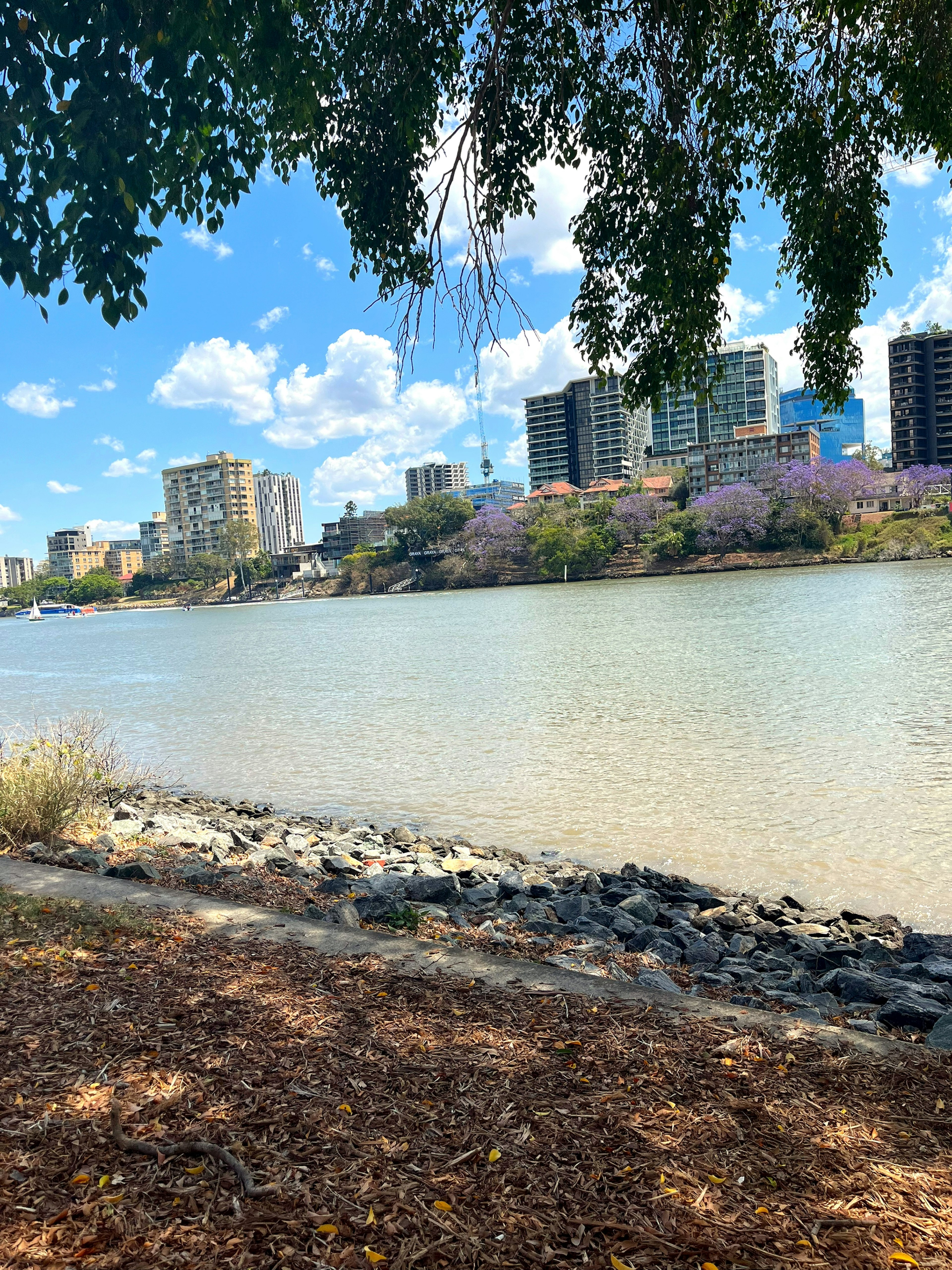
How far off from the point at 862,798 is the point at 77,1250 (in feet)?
28.0

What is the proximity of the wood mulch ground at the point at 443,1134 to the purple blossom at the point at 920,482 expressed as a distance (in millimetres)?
91665

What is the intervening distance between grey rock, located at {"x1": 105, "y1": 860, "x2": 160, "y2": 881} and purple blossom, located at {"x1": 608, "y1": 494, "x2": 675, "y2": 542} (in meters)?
84.8

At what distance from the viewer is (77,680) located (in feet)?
98.0

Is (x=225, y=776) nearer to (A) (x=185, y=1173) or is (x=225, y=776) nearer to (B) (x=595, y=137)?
(B) (x=595, y=137)

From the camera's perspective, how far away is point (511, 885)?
6.40 m

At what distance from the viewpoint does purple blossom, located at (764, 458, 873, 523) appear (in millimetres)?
76875

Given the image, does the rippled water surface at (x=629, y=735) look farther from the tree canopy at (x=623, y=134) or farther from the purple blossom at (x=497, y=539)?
the purple blossom at (x=497, y=539)

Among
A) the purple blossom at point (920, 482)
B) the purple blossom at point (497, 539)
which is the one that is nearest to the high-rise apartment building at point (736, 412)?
the purple blossom at point (920, 482)

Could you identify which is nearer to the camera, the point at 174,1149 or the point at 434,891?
the point at 174,1149

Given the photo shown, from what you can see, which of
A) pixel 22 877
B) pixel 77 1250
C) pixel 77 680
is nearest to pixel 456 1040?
pixel 77 1250

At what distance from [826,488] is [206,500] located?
489 ft

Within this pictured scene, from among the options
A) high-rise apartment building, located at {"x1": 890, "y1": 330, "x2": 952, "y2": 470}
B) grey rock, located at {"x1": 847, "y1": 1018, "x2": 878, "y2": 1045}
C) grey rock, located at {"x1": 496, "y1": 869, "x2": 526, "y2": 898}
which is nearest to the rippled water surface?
grey rock, located at {"x1": 496, "y1": 869, "x2": 526, "y2": 898}

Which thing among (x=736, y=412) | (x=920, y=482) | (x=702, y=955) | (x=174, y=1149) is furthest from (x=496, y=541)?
(x=174, y=1149)

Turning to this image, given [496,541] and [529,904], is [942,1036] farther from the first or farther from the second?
[496,541]
